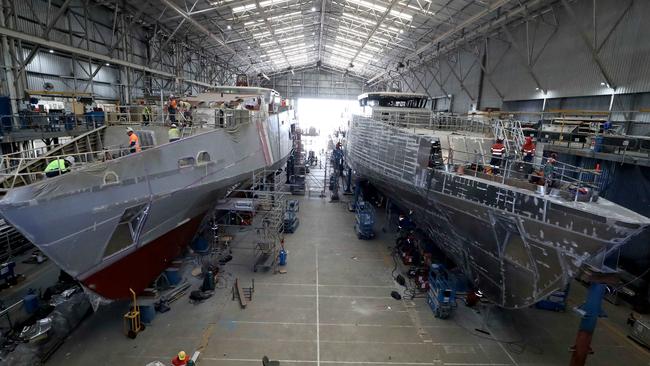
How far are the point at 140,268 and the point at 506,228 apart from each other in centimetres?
830

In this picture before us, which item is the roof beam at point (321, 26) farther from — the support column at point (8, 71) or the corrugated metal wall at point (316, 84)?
the support column at point (8, 71)

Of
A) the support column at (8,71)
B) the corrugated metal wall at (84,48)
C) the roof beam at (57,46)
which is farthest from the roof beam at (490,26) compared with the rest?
the support column at (8,71)

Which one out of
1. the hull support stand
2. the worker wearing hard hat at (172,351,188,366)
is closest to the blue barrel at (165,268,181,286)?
the worker wearing hard hat at (172,351,188,366)

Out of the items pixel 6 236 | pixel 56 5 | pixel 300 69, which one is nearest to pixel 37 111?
pixel 6 236

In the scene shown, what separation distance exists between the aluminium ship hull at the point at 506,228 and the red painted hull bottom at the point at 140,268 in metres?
6.81

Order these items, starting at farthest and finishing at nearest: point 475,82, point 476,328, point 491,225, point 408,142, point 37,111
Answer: point 475,82, point 37,111, point 408,142, point 476,328, point 491,225

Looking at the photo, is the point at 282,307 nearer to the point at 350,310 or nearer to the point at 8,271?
the point at 350,310

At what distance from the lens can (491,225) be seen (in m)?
7.15

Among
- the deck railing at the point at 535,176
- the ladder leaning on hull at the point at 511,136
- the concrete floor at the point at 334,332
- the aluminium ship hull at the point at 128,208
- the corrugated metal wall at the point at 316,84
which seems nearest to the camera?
the aluminium ship hull at the point at 128,208

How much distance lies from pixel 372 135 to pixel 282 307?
742 centimetres

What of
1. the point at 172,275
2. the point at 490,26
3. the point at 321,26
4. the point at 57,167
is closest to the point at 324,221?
the point at 172,275

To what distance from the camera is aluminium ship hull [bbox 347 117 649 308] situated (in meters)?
5.61

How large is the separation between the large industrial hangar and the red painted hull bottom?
5 cm

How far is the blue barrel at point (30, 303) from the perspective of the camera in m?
7.85
